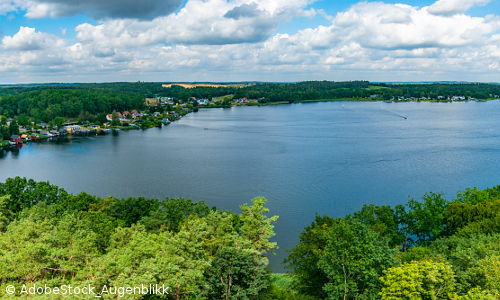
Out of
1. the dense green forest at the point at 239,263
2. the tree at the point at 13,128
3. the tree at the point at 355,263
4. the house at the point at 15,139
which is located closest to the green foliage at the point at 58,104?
the tree at the point at 13,128

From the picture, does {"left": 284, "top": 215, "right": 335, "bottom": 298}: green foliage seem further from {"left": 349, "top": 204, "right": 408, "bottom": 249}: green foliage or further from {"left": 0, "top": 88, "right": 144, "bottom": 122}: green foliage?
{"left": 0, "top": 88, "right": 144, "bottom": 122}: green foliage

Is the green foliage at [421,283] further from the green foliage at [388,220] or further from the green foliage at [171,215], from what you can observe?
the green foliage at [171,215]

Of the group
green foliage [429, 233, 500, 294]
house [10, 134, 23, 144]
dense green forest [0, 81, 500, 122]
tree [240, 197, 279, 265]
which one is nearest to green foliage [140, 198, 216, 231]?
tree [240, 197, 279, 265]

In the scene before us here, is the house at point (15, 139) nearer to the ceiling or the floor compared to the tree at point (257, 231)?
nearer to the floor

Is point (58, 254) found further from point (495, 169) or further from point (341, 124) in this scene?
point (341, 124)

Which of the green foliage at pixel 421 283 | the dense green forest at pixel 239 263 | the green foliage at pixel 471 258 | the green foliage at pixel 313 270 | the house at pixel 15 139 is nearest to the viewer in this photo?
the green foliage at pixel 421 283

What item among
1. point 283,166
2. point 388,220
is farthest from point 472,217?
point 283,166
